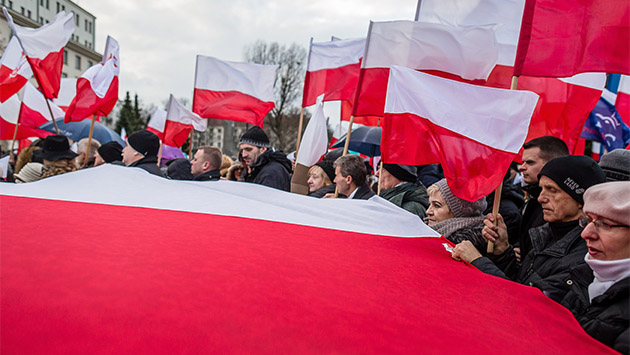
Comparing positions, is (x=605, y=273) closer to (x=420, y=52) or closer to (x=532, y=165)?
(x=532, y=165)

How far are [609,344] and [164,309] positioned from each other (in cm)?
152

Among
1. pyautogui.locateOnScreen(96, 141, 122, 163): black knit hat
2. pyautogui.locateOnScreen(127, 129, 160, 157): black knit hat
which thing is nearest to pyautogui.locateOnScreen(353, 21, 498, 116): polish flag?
pyautogui.locateOnScreen(127, 129, 160, 157): black knit hat

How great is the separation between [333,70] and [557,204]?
5738 millimetres

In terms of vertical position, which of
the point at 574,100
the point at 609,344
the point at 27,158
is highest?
the point at 574,100

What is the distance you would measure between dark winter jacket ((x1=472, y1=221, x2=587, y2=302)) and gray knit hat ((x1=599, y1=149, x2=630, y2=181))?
33.5 inches

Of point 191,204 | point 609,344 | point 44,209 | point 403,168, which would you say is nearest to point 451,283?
point 609,344

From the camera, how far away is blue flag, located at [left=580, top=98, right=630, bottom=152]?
24.7 feet

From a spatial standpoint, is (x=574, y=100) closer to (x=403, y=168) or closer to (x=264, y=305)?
(x=403, y=168)

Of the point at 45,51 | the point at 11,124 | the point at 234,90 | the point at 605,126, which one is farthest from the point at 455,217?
the point at 11,124

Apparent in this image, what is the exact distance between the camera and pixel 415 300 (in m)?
1.69

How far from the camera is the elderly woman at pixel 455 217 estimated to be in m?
3.40

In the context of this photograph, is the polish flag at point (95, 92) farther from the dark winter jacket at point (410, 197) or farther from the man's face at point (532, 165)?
the man's face at point (532, 165)

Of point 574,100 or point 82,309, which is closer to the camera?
point 82,309

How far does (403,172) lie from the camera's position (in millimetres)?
4895
